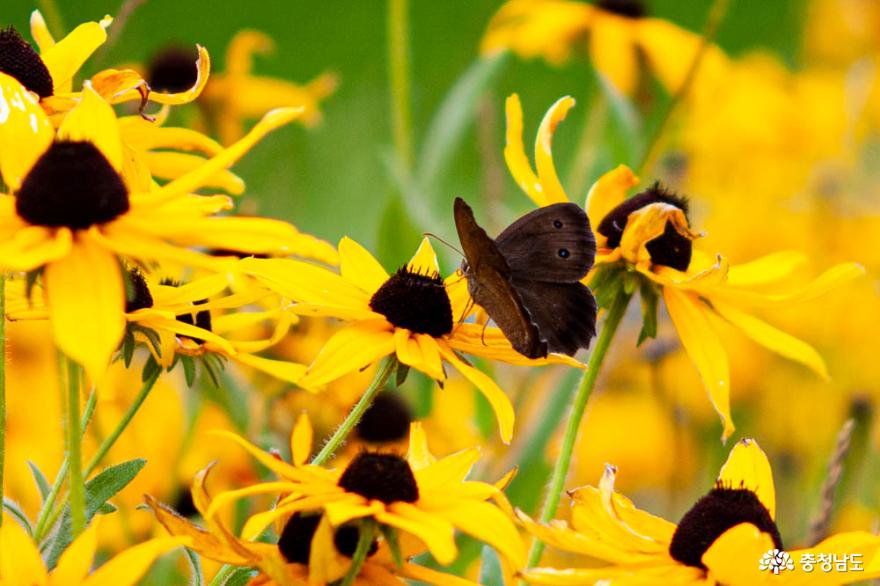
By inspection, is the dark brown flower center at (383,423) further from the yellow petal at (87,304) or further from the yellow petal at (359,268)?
the yellow petal at (87,304)

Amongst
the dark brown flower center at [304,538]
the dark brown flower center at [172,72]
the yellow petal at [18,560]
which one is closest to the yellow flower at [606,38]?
the dark brown flower center at [172,72]

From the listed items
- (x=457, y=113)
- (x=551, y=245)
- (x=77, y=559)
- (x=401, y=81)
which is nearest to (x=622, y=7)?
(x=401, y=81)

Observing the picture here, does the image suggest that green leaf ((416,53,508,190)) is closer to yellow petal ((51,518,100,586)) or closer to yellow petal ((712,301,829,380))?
yellow petal ((712,301,829,380))

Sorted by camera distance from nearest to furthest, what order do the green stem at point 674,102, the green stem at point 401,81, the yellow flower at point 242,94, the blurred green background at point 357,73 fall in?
the green stem at point 674,102, the green stem at point 401,81, the yellow flower at point 242,94, the blurred green background at point 357,73

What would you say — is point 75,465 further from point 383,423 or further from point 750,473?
point 383,423

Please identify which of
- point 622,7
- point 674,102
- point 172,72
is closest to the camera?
point 674,102

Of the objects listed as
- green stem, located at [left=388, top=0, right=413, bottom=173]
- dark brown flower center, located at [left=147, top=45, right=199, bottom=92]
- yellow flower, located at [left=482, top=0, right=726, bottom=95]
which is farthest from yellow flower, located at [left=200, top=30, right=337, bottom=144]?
yellow flower, located at [left=482, top=0, right=726, bottom=95]

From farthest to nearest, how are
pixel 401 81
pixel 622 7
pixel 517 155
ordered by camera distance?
pixel 622 7
pixel 401 81
pixel 517 155

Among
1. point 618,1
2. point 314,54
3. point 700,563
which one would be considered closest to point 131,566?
point 700,563

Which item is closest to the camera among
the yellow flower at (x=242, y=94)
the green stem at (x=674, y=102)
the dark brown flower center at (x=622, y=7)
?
the green stem at (x=674, y=102)
